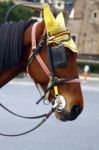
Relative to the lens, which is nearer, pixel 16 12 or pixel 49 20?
pixel 49 20

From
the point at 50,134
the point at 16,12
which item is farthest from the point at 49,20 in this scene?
the point at 16,12

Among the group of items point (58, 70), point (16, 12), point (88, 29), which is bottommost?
point (88, 29)

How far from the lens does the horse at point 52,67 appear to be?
383 centimetres

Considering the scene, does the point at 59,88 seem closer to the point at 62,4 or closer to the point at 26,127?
the point at 26,127

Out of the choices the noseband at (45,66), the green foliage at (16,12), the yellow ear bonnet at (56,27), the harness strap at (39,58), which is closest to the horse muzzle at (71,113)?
the noseband at (45,66)

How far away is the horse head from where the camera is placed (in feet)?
12.6

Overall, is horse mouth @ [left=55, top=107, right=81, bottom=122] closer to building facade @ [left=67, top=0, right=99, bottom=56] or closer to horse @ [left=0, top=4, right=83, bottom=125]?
horse @ [left=0, top=4, right=83, bottom=125]

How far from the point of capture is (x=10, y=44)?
12.5 feet

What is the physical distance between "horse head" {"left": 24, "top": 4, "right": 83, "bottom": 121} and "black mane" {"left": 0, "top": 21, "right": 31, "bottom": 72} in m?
0.06

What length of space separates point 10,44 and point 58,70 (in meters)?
0.32

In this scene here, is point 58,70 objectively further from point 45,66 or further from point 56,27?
point 56,27

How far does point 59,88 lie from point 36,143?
482 cm

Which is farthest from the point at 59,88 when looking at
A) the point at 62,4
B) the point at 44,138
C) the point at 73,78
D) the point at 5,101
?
the point at 62,4

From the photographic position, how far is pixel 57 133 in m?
9.95
